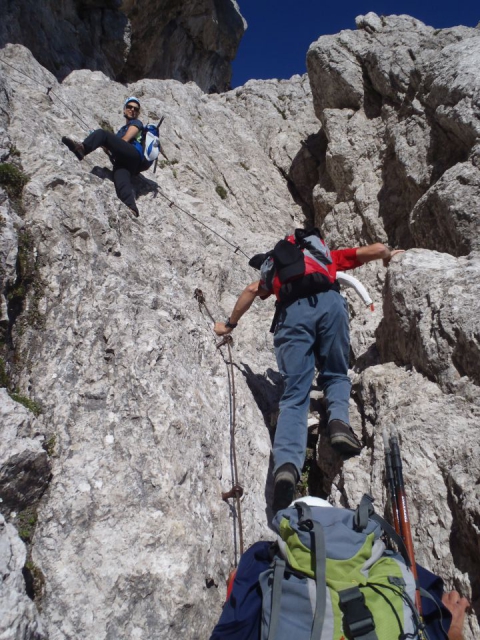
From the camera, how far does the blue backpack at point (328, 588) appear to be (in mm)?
3650

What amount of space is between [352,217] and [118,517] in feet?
31.3

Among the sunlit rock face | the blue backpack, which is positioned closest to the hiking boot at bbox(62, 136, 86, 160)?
the sunlit rock face

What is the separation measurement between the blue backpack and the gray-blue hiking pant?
2005 mm

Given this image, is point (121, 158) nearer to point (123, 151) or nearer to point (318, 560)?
point (123, 151)

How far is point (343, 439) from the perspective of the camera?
20.2 ft

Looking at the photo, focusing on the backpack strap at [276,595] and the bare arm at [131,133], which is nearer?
the backpack strap at [276,595]

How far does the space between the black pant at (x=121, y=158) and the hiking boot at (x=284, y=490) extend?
6.38 meters

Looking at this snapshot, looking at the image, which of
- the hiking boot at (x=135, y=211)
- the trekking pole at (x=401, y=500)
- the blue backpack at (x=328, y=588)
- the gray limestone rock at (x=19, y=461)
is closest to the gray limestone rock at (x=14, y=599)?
the gray limestone rock at (x=19, y=461)

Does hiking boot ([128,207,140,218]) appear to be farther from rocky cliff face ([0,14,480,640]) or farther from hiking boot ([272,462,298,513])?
hiking boot ([272,462,298,513])

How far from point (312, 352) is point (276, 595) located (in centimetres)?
353

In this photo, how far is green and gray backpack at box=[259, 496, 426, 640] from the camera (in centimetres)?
362

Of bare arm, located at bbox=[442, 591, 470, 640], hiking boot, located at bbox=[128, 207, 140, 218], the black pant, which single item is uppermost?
the black pant

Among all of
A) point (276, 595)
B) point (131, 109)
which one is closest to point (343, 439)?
point (276, 595)

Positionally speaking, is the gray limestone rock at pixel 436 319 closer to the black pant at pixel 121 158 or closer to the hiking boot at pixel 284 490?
the hiking boot at pixel 284 490
